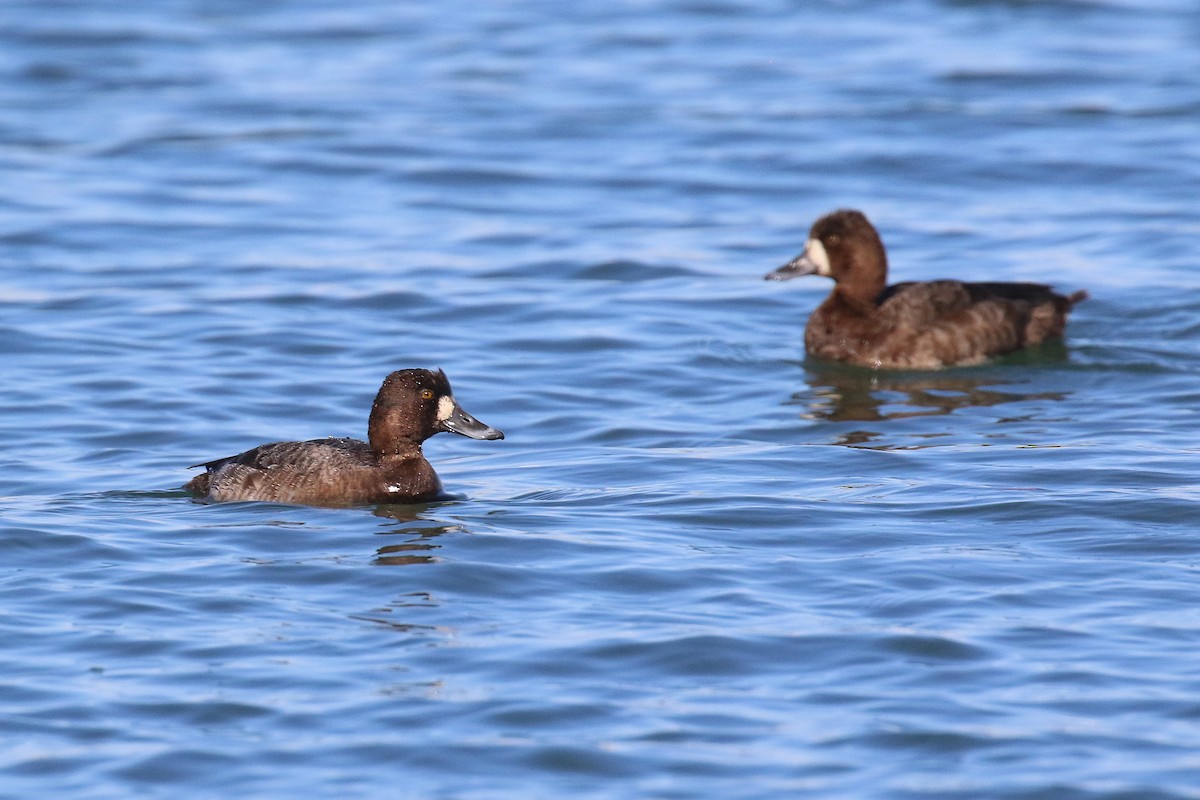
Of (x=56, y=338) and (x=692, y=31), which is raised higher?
(x=692, y=31)

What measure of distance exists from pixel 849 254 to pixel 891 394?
1592mm

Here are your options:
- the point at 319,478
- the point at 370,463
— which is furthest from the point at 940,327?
the point at 319,478

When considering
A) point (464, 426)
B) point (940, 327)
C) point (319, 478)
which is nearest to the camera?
point (319, 478)

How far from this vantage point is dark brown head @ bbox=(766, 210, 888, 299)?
47.9 feet

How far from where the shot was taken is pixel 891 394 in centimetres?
1345

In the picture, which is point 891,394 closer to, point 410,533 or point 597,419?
point 597,419

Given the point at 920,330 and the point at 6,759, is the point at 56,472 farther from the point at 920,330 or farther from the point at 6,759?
the point at 920,330

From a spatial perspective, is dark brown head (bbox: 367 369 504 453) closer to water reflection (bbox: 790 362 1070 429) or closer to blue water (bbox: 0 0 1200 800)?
blue water (bbox: 0 0 1200 800)

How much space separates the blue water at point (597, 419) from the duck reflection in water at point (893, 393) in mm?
68

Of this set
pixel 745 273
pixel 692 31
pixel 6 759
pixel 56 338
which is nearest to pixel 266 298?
pixel 56 338

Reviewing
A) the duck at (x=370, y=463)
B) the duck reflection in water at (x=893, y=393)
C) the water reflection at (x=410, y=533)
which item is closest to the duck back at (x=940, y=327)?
the duck reflection in water at (x=893, y=393)

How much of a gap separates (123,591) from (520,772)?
107 inches

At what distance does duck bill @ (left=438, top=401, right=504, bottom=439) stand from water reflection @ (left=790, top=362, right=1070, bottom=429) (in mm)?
2692

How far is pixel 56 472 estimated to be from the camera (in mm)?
11023
